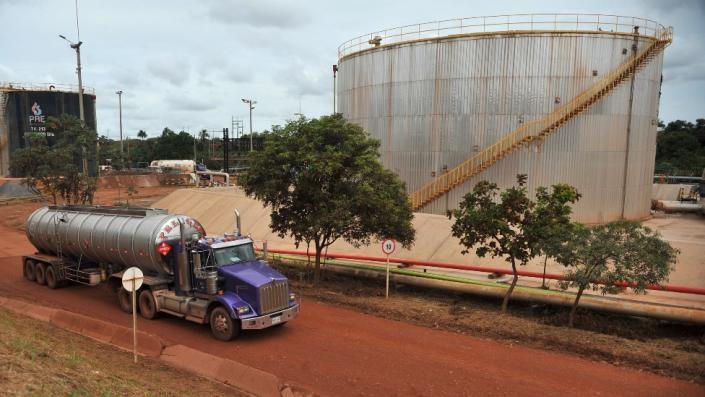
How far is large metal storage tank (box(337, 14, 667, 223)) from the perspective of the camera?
3020 cm

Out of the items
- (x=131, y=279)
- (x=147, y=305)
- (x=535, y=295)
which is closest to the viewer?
(x=131, y=279)

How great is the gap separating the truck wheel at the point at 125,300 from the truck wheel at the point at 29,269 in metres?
7.10

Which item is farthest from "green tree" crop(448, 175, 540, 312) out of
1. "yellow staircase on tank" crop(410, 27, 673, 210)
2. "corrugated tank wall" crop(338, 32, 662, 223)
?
"corrugated tank wall" crop(338, 32, 662, 223)

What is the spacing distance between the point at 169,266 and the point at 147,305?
4.90 ft

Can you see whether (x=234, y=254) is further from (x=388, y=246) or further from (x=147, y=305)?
(x=388, y=246)

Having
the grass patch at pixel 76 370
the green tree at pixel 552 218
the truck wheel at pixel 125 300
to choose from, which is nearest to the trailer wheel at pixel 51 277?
the truck wheel at pixel 125 300

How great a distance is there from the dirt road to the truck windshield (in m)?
2.28

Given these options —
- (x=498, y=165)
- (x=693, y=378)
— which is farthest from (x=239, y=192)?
(x=693, y=378)

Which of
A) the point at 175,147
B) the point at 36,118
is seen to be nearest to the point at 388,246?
the point at 36,118

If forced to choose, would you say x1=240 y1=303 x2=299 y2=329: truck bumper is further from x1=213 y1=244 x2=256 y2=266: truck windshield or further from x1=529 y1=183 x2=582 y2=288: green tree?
x1=529 y1=183 x2=582 y2=288: green tree

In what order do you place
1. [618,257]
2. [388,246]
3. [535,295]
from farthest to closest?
1. [388,246]
2. [535,295]
3. [618,257]

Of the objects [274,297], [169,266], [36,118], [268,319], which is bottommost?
[268,319]

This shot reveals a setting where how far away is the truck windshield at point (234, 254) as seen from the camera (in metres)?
14.9

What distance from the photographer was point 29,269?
2181 centimetres
